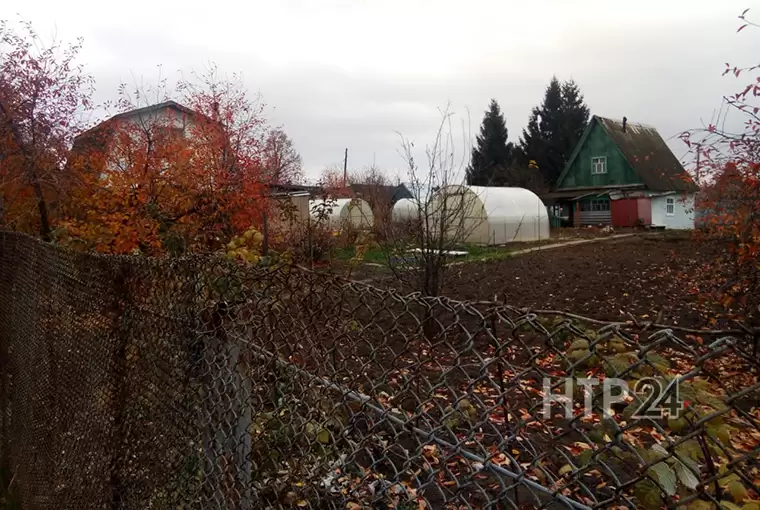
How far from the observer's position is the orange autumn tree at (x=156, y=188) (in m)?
5.53

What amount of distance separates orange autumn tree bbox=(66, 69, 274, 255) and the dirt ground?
3323mm

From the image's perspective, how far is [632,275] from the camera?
11.4 metres

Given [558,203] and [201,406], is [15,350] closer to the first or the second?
[201,406]

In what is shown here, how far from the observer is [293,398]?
5.44 feet

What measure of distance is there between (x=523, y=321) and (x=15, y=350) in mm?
3423

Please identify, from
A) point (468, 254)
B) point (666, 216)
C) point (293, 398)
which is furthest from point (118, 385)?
point (666, 216)

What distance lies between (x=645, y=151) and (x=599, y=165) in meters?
3.19

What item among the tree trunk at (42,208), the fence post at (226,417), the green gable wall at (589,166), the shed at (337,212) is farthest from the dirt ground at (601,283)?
the green gable wall at (589,166)

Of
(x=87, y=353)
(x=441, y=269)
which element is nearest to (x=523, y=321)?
(x=87, y=353)

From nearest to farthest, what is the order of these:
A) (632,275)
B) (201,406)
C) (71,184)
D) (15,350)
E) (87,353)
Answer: (201,406) → (87,353) → (15,350) → (71,184) → (632,275)

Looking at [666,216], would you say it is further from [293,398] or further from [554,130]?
[293,398]

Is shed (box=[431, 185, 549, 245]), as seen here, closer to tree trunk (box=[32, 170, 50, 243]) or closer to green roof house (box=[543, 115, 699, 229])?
green roof house (box=[543, 115, 699, 229])

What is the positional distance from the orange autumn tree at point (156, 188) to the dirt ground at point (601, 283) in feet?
10.9

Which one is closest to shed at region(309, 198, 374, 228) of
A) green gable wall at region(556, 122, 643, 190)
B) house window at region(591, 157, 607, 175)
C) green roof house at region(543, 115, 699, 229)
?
green roof house at region(543, 115, 699, 229)
